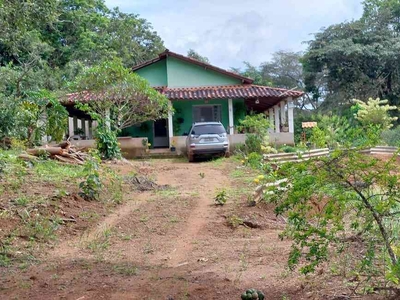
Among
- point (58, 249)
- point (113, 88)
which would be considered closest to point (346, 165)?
point (58, 249)

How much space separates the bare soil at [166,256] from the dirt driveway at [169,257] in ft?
0.03

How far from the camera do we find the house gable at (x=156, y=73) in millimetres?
25250

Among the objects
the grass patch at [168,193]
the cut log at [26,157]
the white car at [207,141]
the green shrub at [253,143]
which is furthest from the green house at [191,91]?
the grass patch at [168,193]

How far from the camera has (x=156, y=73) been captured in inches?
998

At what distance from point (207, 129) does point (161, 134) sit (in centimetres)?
763

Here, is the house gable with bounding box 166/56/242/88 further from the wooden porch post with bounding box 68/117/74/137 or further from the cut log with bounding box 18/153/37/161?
the cut log with bounding box 18/153/37/161

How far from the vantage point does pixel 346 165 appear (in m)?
3.69

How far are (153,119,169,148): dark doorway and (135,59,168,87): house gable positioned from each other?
205cm

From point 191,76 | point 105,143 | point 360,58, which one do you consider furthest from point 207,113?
point 360,58

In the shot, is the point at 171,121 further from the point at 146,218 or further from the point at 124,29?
the point at 124,29

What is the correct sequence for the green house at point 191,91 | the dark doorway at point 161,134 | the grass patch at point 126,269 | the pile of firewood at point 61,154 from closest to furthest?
the grass patch at point 126,269, the pile of firewood at point 61,154, the green house at point 191,91, the dark doorway at point 161,134

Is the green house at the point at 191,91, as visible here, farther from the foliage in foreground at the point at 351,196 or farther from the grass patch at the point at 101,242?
the foliage in foreground at the point at 351,196

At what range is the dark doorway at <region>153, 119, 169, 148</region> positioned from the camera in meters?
25.6

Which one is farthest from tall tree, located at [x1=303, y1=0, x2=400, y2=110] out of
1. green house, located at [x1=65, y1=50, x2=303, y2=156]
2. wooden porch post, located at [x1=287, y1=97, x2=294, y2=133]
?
wooden porch post, located at [x1=287, y1=97, x2=294, y2=133]
